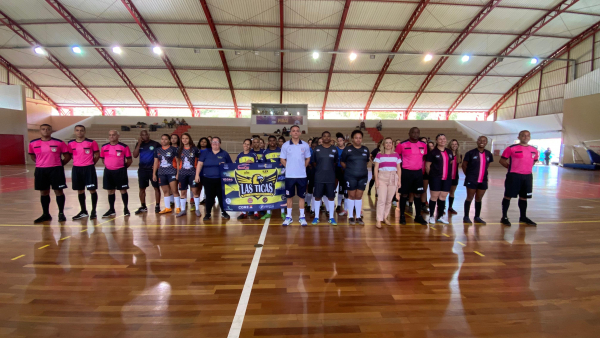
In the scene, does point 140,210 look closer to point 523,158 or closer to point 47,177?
point 47,177

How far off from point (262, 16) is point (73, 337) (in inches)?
764

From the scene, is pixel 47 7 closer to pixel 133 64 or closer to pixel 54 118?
pixel 133 64

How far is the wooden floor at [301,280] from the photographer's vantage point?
2.20 meters

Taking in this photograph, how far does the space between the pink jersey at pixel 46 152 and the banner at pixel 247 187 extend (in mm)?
3247

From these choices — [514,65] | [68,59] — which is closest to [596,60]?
[514,65]

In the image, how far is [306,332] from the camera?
2115mm

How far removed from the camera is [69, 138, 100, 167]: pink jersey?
5.21 metres

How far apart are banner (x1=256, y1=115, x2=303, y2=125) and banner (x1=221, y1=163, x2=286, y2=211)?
20495 millimetres

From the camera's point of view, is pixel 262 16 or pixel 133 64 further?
pixel 133 64

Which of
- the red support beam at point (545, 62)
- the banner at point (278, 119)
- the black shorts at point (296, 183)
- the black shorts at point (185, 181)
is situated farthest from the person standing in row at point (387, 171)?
the red support beam at point (545, 62)

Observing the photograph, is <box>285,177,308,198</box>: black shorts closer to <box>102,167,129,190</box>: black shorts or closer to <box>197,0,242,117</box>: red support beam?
<box>102,167,129,190</box>: black shorts

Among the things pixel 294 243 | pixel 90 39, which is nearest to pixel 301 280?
pixel 294 243

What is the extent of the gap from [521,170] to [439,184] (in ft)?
5.40

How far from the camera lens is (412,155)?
4.98 metres
